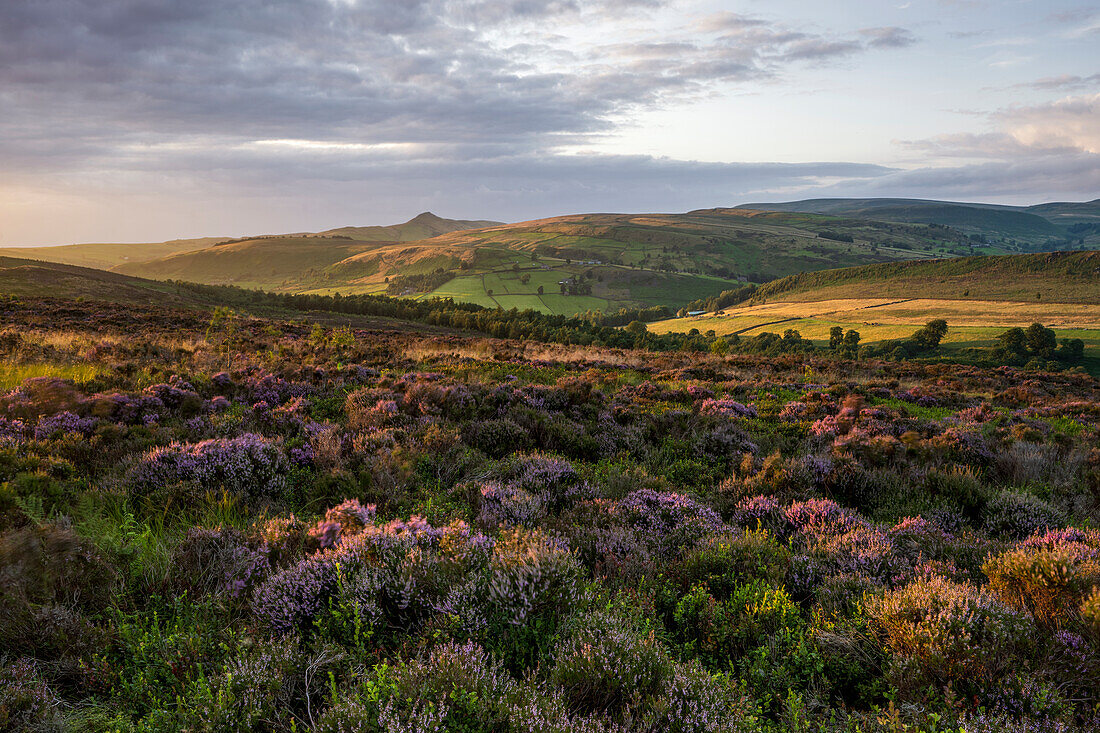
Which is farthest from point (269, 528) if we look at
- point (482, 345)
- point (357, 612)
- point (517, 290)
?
point (517, 290)

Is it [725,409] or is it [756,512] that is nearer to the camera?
[756,512]

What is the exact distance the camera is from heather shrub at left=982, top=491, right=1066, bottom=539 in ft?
18.0

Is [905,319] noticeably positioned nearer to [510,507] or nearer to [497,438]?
[497,438]

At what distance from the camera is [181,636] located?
10.0ft

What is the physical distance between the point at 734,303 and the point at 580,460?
159502 mm

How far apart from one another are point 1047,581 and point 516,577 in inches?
161

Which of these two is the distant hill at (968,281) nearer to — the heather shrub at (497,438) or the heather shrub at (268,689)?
the heather shrub at (497,438)

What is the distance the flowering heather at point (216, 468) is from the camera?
550cm

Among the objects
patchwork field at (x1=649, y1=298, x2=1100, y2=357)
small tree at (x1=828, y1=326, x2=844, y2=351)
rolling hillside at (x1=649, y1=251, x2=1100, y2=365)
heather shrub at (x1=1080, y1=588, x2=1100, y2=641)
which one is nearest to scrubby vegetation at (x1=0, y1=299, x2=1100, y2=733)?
heather shrub at (x1=1080, y1=588, x2=1100, y2=641)

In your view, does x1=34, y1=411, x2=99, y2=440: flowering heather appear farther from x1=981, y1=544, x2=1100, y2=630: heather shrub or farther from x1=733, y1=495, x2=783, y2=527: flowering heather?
x1=981, y1=544, x2=1100, y2=630: heather shrub

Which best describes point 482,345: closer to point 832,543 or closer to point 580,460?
point 580,460

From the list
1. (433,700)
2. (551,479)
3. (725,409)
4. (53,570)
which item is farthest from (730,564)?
(725,409)

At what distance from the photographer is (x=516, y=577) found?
11.7 feet

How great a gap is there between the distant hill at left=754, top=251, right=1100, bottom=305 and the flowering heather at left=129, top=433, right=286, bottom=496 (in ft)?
454
